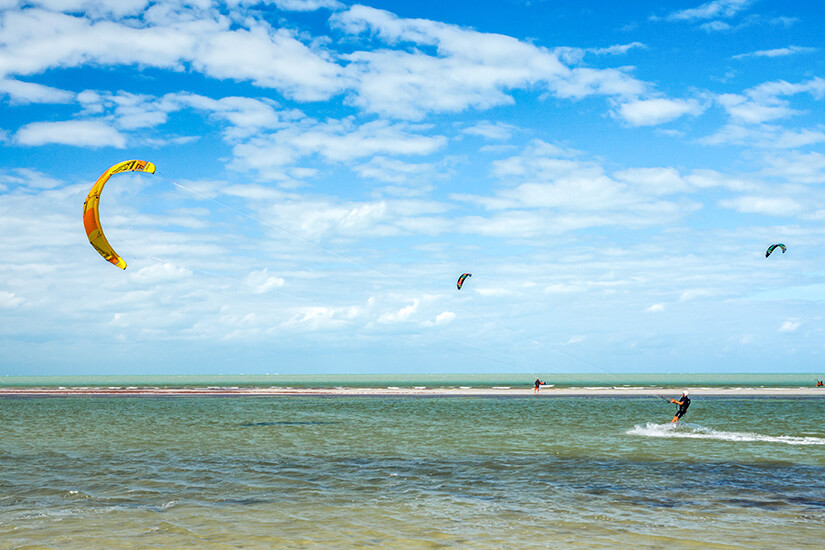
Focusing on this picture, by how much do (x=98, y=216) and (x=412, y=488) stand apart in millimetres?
16596

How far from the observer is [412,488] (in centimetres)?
1758

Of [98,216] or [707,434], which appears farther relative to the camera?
[707,434]

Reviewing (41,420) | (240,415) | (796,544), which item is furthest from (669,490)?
(41,420)

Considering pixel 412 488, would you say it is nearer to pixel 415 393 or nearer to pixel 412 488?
pixel 412 488

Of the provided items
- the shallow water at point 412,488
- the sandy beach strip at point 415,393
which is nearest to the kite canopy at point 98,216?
the shallow water at point 412,488

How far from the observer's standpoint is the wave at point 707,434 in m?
29.1

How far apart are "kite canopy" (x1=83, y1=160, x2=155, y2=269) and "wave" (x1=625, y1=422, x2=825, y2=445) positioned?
25.1 metres

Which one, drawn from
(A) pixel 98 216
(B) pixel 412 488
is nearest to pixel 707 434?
(B) pixel 412 488

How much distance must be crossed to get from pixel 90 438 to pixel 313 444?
10605mm

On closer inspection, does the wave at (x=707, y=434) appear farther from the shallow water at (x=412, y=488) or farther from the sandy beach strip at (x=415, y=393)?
the sandy beach strip at (x=415, y=393)

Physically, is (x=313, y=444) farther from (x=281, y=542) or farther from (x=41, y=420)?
(x=41, y=420)

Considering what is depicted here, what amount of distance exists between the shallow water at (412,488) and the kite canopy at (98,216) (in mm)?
7498

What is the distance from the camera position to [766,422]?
40250mm

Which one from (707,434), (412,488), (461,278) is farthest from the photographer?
(461,278)
